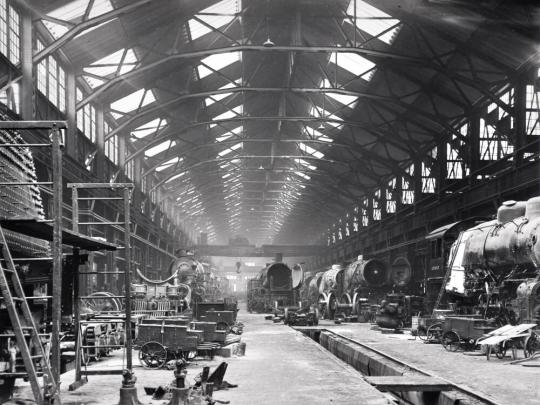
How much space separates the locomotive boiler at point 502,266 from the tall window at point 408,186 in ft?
46.9

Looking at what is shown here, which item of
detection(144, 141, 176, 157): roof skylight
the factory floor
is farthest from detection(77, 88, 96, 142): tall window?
the factory floor

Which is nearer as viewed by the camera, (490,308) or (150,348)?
(150,348)

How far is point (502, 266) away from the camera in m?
13.7

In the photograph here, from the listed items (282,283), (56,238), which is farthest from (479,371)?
(282,283)

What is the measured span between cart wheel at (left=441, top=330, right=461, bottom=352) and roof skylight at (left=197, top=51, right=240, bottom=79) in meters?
13.5

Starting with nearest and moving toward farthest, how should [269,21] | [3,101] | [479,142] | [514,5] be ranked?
1. [3,101]
2. [514,5]
3. [269,21]
4. [479,142]

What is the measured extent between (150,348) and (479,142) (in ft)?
54.0

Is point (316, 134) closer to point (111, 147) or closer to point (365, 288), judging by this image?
point (365, 288)

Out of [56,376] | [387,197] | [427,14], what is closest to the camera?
[56,376]

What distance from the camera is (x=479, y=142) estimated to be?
2281 cm

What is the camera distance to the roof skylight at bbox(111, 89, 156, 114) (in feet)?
80.2

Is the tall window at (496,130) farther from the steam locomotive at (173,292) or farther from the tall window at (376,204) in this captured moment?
the tall window at (376,204)

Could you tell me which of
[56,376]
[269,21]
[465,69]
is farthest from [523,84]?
[56,376]

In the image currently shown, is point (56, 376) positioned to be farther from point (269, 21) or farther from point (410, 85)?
point (410, 85)
